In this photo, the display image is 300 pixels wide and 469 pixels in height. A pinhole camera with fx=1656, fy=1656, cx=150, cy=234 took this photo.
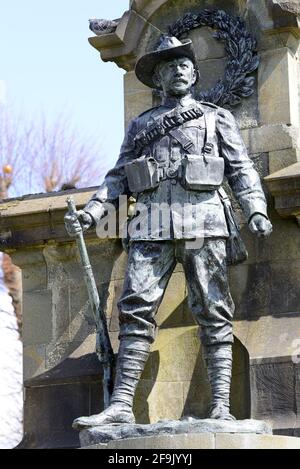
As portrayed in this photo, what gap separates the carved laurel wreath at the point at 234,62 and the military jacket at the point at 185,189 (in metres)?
0.86

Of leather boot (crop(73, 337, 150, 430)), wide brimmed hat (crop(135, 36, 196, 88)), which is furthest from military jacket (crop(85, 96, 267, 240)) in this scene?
leather boot (crop(73, 337, 150, 430))

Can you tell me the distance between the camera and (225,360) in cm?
1158

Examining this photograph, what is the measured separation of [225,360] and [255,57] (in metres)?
2.73

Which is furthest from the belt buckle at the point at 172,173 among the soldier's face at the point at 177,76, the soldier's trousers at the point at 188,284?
the soldier's face at the point at 177,76

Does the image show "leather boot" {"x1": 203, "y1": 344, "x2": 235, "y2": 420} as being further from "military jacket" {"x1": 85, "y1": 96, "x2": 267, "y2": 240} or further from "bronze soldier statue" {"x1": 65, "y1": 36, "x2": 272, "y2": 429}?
"military jacket" {"x1": 85, "y1": 96, "x2": 267, "y2": 240}

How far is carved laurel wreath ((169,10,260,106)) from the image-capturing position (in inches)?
513

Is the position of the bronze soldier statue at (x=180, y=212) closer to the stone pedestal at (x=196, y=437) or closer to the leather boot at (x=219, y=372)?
the leather boot at (x=219, y=372)

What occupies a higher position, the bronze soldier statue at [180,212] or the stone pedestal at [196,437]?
the bronze soldier statue at [180,212]

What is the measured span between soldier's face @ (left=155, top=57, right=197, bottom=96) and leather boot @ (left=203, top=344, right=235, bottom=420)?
192cm

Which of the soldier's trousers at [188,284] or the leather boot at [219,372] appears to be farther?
the soldier's trousers at [188,284]

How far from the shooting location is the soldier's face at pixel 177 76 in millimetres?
12086
